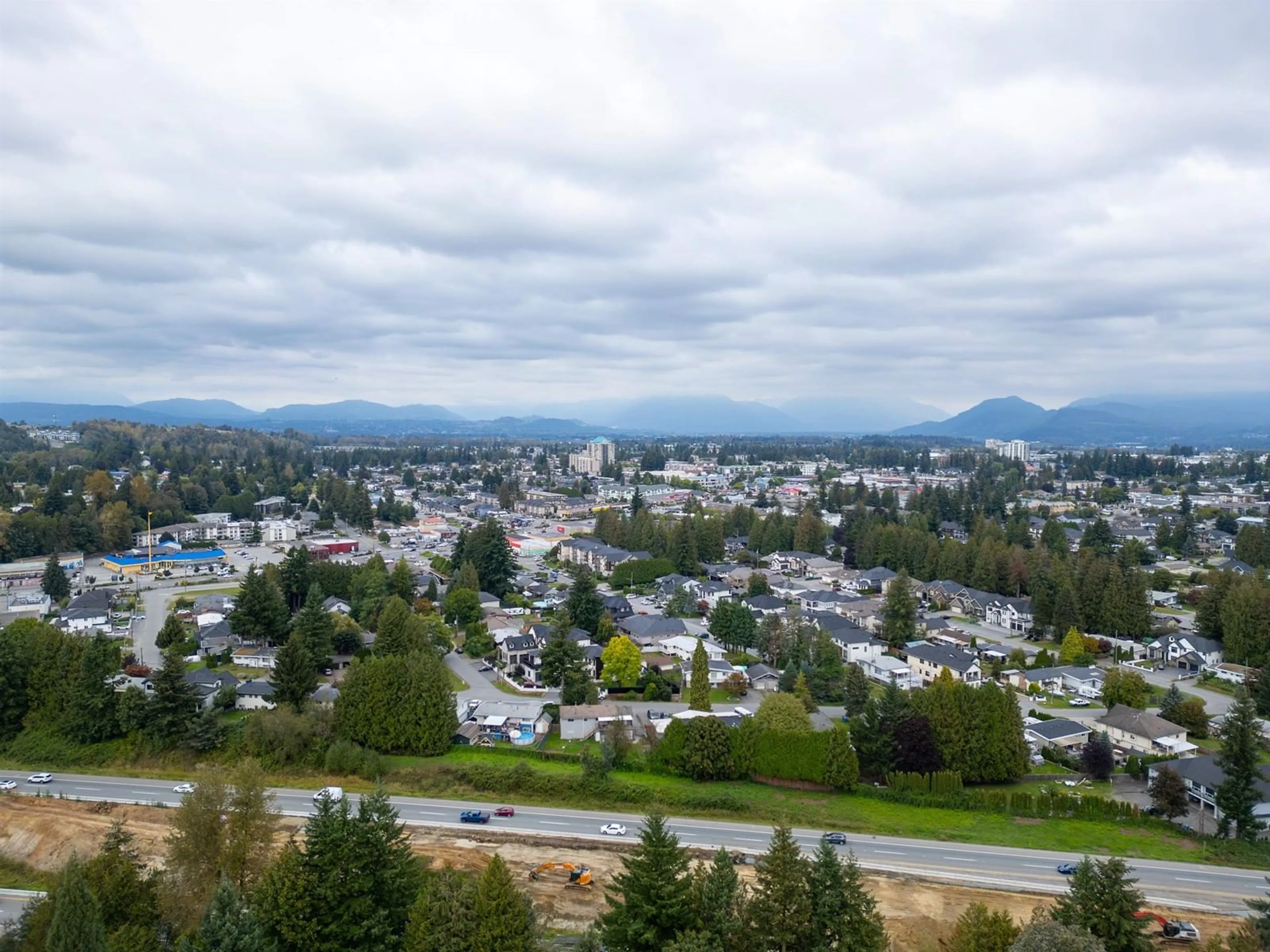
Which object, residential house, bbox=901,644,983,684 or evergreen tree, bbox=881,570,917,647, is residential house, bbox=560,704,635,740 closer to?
residential house, bbox=901,644,983,684

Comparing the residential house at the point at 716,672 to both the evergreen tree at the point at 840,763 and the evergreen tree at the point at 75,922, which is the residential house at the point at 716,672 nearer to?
the evergreen tree at the point at 840,763

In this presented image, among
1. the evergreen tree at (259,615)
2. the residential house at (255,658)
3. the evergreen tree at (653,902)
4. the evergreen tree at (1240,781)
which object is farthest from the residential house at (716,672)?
the evergreen tree at (259,615)

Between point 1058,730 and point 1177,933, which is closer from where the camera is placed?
point 1177,933

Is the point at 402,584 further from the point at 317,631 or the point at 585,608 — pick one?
the point at 585,608

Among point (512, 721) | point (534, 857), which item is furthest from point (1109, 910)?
point (512, 721)

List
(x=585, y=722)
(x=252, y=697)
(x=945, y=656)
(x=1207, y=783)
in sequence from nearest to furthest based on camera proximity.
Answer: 1. (x=1207, y=783)
2. (x=585, y=722)
3. (x=252, y=697)
4. (x=945, y=656)

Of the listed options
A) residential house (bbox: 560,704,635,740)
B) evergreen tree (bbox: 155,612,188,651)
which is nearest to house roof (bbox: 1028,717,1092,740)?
residential house (bbox: 560,704,635,740)

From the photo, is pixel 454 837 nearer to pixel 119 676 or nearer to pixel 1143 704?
pixel 119 676
